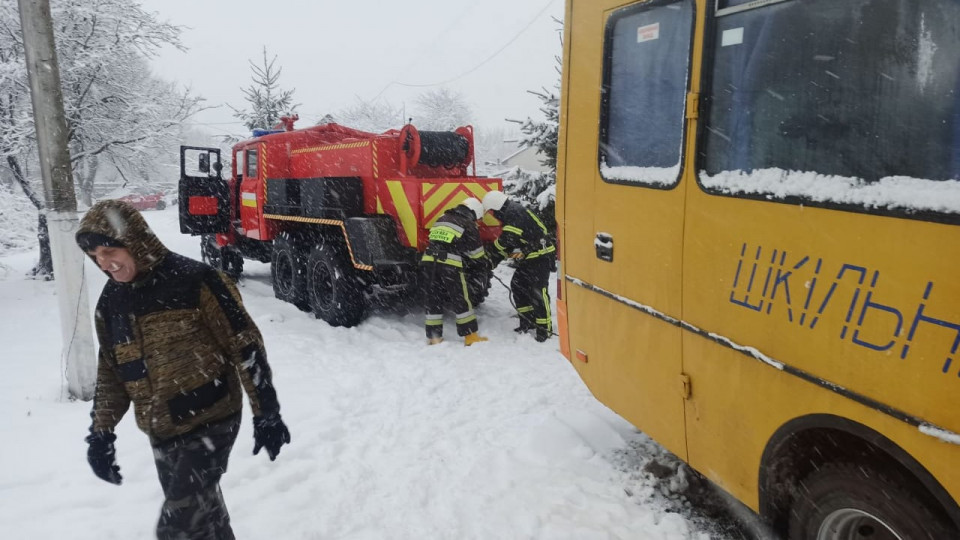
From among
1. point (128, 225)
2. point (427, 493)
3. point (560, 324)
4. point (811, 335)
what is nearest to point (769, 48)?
point (811, 335)

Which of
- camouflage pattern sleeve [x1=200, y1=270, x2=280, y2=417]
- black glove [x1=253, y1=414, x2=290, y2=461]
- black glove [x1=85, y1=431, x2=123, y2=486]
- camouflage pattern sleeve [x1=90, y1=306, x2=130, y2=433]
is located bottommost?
black glove [x1=85, y1=431, x2=123, y2=486]

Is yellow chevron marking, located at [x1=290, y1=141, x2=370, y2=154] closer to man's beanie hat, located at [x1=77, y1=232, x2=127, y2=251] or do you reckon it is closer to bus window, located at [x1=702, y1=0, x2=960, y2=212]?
man's beanie hat, located at [x1=77, y1=232, x2=127, y2=251]

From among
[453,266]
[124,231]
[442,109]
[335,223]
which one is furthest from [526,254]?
[442,109]

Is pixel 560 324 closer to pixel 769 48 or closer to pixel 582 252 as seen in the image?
pixel 582 252

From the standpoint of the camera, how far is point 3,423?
4082 mm

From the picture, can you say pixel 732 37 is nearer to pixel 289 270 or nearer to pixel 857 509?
pixel 857 509

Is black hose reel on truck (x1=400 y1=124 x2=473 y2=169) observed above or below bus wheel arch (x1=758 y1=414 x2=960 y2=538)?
above

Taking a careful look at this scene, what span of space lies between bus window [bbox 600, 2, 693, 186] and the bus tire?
4.36ft

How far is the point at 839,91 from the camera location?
6.21 ft

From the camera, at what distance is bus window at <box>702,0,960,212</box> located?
163 cm

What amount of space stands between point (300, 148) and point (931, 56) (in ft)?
24.7

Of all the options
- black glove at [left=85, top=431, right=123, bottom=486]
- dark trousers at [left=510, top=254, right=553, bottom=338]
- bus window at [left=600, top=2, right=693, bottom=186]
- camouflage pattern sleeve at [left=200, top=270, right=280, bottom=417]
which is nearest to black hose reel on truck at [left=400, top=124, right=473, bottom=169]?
dark trousers at [left=510, top=254, right=553, bottom=338]

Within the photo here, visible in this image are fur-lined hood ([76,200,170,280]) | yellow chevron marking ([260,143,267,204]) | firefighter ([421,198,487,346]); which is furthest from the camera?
yellow chevron marking ([260,143,267,204])

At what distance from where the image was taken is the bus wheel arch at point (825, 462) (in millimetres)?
1719
